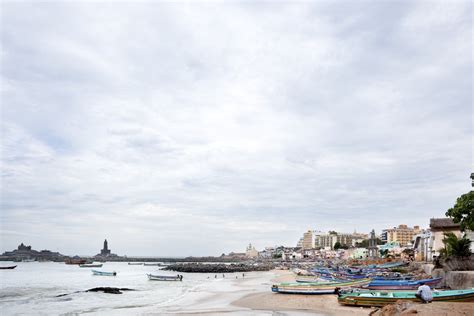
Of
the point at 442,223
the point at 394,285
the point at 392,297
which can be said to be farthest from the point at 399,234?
the point at 392,297

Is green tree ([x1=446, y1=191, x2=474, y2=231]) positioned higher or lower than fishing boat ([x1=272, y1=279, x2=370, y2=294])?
higher

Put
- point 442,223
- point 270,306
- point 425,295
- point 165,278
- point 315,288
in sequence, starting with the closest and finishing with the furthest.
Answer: point 425,295 < point 270,306 < point 315,288 < point 442,223 < point 165,278

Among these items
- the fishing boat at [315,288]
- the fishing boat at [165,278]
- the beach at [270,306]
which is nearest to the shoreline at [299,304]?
the beach at [270,306]

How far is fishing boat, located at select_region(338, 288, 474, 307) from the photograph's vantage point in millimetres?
21016

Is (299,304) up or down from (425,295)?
down

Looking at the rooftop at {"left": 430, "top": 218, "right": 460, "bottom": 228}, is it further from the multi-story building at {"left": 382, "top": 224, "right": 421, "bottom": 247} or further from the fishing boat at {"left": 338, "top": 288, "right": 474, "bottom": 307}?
the multi-story building at {"left": 382, "top": 224, "right": 421, "bottom": 247}

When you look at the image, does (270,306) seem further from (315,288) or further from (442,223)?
(442,223)

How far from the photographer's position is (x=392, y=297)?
24109 millimetres

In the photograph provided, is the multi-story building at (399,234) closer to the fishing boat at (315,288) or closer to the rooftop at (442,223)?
the rooftop at (442,223)

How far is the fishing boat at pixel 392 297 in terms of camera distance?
21016mm

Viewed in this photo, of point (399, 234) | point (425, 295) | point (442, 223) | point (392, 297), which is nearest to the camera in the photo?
point (425, 295)

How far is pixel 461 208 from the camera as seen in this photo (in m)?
25.5

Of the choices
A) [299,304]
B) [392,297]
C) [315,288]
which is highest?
[392,297]

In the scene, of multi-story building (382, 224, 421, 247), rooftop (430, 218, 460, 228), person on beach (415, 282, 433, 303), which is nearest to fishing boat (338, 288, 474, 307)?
person on beach (415, 282, 433, 303)
